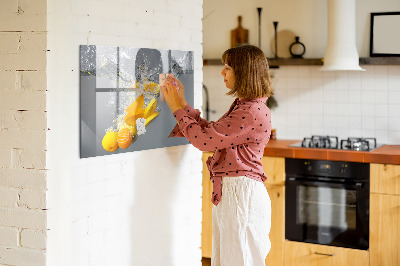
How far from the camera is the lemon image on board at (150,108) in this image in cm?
285

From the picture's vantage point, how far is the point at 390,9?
465cm

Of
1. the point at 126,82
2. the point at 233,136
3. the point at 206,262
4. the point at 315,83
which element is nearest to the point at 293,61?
the point at 315,83

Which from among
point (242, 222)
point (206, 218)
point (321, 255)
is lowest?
point (321, 255)

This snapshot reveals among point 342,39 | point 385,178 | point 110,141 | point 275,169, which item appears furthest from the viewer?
point 342,39

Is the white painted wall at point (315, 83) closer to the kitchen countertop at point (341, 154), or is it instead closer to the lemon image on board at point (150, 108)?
the kitchen countertop at point (341, 154)

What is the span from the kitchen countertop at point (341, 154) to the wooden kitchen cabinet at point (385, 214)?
0.06m

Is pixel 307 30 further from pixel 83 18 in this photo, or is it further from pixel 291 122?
pixel 83 18

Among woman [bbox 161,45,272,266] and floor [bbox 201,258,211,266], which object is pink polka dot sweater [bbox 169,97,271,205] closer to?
woman [bbox 161,45,272,266]

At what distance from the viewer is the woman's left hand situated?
9.30 ft

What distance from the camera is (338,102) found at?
16.0 feet

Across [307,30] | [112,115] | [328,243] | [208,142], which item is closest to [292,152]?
[328,243]

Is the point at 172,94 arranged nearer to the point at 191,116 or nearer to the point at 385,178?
the point at 191,116

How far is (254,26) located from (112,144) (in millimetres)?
2833

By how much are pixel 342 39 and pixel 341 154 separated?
0.95 m
